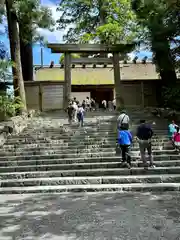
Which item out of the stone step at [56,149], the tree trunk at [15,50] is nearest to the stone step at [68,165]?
the stone step at [56,149]

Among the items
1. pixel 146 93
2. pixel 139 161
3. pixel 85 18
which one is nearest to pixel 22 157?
pixel 139 161

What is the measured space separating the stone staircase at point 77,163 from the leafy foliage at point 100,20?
12.3m

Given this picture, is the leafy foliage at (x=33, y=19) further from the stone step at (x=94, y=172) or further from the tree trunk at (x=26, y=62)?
the stone step at (x=94, y=172)

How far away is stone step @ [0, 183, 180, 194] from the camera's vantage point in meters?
8.60

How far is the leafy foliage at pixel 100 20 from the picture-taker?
2703 centimetres

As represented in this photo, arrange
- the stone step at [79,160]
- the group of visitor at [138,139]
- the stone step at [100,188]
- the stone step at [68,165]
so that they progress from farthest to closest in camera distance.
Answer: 1. the stone step at [79,160]
2. the stone step at [68,165]
3. the group of visitor at [138,139]
4. the stone step at [100,188]

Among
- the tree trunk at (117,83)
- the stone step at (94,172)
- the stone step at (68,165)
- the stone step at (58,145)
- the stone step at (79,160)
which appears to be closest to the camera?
the stone step at (94,172)

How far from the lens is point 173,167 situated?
34.0 feet

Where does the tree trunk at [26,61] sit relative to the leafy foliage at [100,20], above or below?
below

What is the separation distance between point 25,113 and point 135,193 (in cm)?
1254

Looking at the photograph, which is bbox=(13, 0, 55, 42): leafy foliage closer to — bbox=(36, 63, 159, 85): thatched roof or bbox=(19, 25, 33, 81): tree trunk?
bbox=(19, 25, 33, 81): tree trunk

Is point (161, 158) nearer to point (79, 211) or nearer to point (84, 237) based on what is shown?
point (79, 211)

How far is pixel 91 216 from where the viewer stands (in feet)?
20.8

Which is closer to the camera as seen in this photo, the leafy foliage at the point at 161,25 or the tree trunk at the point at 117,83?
the leafy foliage at the point at 161,25
